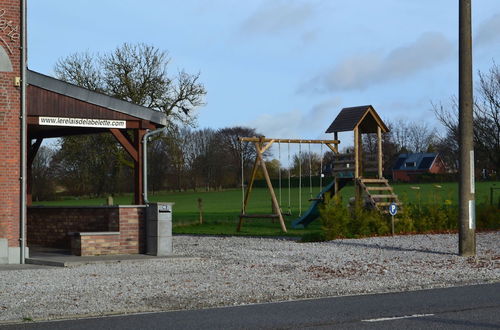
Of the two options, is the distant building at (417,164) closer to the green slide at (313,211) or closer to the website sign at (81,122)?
the green slide at (313,211)

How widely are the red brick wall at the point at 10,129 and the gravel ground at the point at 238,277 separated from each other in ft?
7.12

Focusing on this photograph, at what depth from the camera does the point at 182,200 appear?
7594 cm

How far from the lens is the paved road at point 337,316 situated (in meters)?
9.48

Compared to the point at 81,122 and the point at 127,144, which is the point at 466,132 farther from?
the point at 81,122

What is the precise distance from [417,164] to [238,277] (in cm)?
11388

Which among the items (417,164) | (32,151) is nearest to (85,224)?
(32,151)

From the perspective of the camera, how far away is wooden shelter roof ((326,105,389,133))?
31.5m

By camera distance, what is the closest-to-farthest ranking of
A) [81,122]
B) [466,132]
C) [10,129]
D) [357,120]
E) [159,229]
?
1. [10,129]
2. [466,132]
3. [159,229]
4. [81,122]
5. [357,120]

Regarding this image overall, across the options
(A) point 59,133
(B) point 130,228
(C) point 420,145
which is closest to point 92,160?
(A) point 59,133

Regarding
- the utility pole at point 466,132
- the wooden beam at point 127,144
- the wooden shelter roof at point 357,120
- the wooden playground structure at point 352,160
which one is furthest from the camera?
the wooden shelter roof at point 357,120

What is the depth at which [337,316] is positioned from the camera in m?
10.2

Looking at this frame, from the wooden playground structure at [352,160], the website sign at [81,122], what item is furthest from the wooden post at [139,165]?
the wooden playground structure at [352,160]

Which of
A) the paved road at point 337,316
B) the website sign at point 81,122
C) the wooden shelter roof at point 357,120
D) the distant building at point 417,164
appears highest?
the distant building at point 417,164

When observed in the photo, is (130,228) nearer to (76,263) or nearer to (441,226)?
(76,263)
